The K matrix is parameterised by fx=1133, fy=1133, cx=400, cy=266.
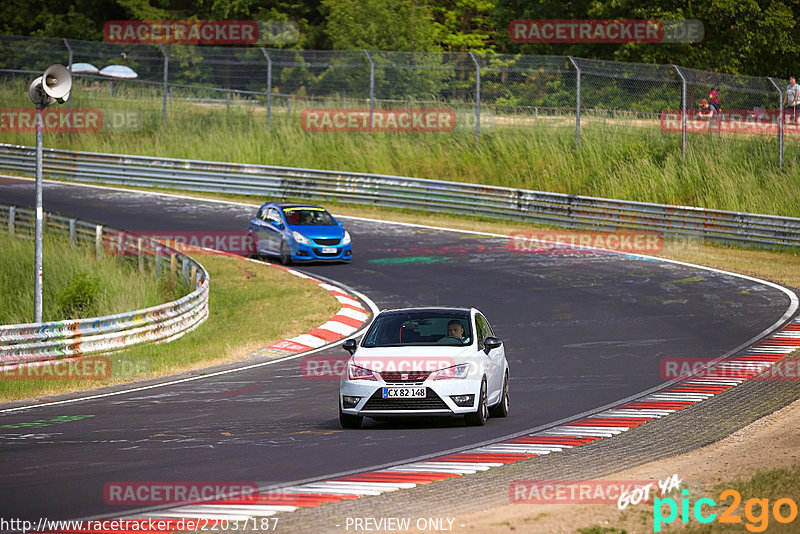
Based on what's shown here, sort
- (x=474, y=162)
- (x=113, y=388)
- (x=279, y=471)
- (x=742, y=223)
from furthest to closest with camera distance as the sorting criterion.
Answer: (x=474, y=162), (x=742, y=223), (x=113, y=388), (x=279, y=471)

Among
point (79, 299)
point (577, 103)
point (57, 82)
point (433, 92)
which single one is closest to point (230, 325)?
point (79, 299)

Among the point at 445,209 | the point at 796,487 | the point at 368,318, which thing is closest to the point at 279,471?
the point at 796,487

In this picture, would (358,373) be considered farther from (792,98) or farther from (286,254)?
(792,98)

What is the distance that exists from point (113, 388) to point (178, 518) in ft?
26.2

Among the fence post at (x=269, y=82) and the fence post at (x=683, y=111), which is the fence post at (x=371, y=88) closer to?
the fence post at (x=269, y=82)

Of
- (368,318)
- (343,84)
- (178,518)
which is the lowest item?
(368,318)

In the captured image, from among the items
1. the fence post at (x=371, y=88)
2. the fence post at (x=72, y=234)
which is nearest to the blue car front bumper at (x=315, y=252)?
the fence post at (x=72, y=234)

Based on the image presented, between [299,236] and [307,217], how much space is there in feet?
2.74

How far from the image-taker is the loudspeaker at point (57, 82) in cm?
1684

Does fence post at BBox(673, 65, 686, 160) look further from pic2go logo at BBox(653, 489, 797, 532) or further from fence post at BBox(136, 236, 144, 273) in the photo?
pic2go logo at BBox(653, 489, 797, 532)

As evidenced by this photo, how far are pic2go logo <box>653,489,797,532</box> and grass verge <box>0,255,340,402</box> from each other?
10026mm

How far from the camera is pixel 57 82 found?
17.0 metres

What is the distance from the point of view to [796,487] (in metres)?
8.88

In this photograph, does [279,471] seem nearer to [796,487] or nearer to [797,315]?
[796,487]
